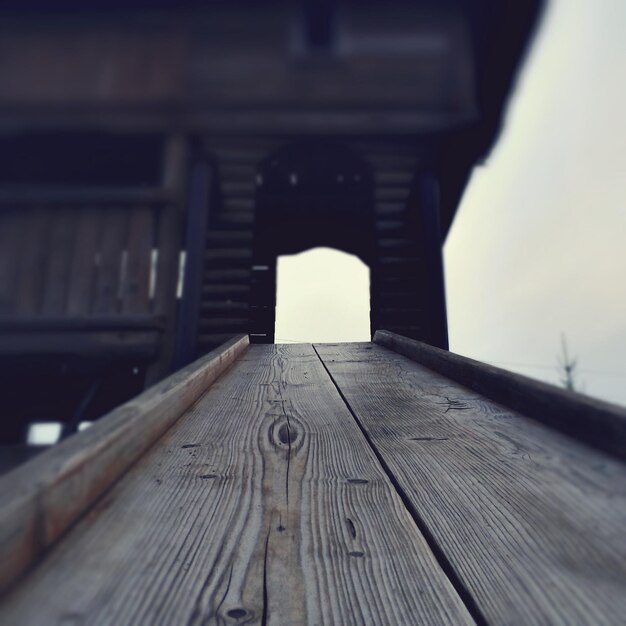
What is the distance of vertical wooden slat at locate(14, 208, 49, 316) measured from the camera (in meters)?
4.24

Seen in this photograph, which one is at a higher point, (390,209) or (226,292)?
(390,209)

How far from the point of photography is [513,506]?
980 mm

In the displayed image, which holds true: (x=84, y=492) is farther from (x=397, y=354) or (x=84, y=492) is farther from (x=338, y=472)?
(x=397, y=354)

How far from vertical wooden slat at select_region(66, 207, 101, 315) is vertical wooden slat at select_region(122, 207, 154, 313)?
29cm

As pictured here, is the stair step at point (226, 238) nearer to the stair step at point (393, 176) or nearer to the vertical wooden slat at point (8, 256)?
the stair step at point (393, 176)

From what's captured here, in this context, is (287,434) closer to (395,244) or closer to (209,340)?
(209,340)

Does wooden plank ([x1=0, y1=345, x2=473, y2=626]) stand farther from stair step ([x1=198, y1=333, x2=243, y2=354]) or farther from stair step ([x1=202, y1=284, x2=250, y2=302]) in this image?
stair step ([x1=202, y1=284, x2=250, y2=302])

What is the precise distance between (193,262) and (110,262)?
80 cm

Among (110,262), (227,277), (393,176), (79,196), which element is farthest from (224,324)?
(393,176)

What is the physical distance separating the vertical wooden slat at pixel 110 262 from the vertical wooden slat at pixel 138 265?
0.21 feet

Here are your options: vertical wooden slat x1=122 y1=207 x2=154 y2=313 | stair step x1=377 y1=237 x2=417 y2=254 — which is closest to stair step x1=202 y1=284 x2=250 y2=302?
vertical wooden slat x1=122 y1=207 x2=154 y2=313

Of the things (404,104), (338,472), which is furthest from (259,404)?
(404,104)

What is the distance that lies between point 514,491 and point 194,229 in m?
4.37

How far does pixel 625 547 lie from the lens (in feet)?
2.59
